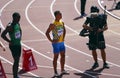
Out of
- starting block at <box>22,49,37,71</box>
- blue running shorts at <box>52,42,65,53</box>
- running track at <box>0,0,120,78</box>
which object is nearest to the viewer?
blue running shorts at <box>52,42,65,53</box>

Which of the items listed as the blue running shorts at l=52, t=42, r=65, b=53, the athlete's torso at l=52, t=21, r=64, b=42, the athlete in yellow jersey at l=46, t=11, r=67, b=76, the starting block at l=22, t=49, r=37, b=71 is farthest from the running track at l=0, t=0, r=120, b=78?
the athlete's torso at l=52, t=21, r=64, b=42

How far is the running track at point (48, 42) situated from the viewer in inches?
569

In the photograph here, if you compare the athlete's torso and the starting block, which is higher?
the athlete's torso

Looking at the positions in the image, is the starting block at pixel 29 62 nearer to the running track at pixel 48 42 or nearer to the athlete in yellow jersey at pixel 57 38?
the running track at pixel 48 42

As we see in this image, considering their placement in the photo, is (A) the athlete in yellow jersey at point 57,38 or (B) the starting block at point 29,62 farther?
(B) the starting block at point 29,62

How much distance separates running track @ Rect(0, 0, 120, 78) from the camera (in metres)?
14.4

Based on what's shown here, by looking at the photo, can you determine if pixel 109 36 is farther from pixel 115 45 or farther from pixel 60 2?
pixel 60 2

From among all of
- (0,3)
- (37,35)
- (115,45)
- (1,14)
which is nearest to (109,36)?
(115,45)

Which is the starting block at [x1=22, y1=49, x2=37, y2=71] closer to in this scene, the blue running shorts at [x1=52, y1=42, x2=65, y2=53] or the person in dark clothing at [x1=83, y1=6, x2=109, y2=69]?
the blue running shorts at [x1=52, y1=42, x2=65, y2=53]

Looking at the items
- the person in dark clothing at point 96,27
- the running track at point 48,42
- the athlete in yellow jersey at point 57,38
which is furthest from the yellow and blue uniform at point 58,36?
Result: the person in dark clothing at point 96,27

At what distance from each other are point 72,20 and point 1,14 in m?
3.98

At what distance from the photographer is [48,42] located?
1848 cm

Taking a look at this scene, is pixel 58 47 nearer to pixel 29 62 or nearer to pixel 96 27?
pixel 29 62

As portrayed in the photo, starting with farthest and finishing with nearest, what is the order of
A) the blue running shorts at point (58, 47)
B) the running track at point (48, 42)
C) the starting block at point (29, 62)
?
1. the running track at point (48, 42)
2. the starting block at point (29, 62)
3. the blue running shorts at point (58, 47)
